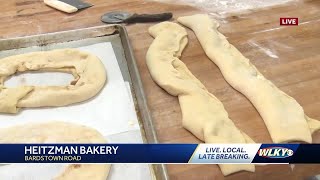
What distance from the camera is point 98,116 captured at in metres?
1.12

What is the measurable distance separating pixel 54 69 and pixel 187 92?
47cm

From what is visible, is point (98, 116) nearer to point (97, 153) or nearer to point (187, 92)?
point (187, 92)

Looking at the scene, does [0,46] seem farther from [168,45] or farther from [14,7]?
[168,45]

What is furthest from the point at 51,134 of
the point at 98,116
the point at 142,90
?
the point at 142,90

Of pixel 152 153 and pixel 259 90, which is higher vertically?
pixel 152 153

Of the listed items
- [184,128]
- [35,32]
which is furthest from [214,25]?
[35,32]

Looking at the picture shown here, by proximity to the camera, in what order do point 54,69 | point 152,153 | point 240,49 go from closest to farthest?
point 152,153 → point 54,69 → point 240,49

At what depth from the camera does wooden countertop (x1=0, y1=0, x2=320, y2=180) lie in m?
1.05

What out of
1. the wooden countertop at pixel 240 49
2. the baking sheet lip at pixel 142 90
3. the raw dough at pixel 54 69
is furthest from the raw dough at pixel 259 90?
the raw dough at pixel 54 69

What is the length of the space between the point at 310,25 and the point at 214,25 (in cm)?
39

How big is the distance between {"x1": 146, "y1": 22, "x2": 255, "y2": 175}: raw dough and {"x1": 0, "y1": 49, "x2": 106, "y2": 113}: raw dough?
0.20m

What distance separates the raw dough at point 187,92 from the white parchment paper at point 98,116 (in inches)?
5.2

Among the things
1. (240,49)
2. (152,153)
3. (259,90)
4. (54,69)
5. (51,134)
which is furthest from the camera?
(240,49)

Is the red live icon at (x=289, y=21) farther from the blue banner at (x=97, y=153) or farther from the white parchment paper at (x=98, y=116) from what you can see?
the blue banner at (x=97, y=153)
